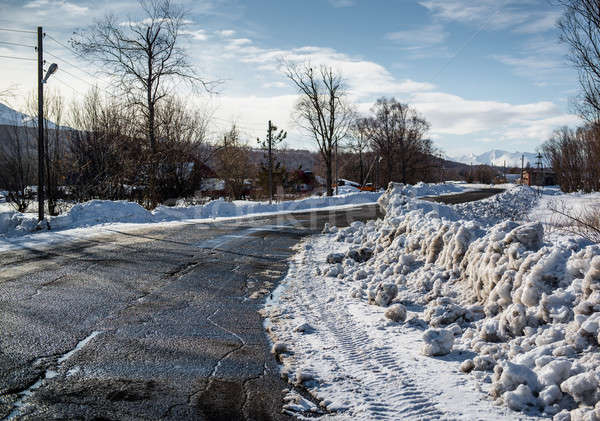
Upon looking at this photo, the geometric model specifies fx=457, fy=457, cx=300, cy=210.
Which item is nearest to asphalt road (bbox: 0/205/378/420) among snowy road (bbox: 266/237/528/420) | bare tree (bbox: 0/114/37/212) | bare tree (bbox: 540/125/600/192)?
snowy road (bbox: 266/237/528/420)

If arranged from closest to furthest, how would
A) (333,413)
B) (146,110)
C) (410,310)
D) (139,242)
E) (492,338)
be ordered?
(333,413) < (492,338) < (410,310) < (139,242) < (146,110)

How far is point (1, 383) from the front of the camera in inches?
129

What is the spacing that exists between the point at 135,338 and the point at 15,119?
23.0 meters

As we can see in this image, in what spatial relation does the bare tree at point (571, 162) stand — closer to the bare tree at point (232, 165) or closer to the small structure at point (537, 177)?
the small structure at point (537, 177)

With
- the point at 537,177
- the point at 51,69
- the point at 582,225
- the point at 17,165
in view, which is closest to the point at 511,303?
the point at 582,225

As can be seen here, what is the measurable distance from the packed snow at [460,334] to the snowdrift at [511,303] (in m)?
0.01

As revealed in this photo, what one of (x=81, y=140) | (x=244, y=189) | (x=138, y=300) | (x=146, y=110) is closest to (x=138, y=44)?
(x=146, y=110)

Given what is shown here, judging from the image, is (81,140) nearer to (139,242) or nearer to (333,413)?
(139,242)

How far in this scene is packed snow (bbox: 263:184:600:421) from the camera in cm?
295

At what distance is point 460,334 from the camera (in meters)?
4.23

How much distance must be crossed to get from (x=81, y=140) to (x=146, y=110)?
4.93 m

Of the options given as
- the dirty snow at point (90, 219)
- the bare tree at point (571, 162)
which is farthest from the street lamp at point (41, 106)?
the bare tree at point (571, 162)

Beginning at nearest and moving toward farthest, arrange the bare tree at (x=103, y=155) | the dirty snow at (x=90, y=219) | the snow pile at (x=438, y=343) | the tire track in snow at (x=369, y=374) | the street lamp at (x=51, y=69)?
1. the tire track in snow at (x=369, y=374)
2. the snow pile at (x=438, y=343)
3. the dirty snow at (x=90, y=219)
4. the street lamp at (x=51, y=69)
5. the bare tree at (x=103, y=155)

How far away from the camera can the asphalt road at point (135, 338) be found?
3066 millimetres
